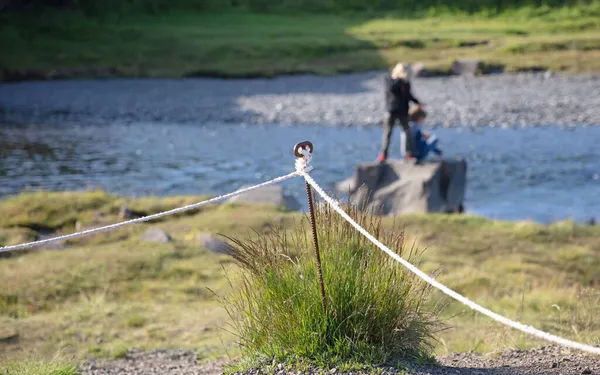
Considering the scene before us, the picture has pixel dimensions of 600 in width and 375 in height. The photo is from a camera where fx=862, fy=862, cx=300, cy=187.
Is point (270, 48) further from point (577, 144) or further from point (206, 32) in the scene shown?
point (577, 144)

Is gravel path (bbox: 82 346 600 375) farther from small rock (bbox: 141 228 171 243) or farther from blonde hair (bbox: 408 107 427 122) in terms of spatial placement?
blonde hair (bbox: 408 107 427 122)

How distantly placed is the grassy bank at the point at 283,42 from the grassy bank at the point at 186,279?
23301 mm

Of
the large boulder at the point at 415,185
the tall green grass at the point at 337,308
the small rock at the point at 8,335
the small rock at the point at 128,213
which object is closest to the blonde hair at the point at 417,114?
the large boulder at the point at 415,185

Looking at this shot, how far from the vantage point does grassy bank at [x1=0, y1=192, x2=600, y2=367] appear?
8.23 metres

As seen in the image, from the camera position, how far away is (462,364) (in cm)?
601

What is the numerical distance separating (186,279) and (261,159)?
12079 millimetres

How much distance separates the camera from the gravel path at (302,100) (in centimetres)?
2830

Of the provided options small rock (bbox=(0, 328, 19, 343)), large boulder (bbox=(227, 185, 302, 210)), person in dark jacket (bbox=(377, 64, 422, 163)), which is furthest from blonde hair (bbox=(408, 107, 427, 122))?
small rock (bbox=(0, 328, 19, 343))

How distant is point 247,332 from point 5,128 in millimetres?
25348

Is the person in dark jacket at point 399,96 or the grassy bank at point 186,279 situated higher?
the person in dark jacket at point 399,96

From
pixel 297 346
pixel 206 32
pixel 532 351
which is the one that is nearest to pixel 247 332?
pixel 297 346

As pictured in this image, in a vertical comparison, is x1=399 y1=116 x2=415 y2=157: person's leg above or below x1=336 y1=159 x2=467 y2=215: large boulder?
above

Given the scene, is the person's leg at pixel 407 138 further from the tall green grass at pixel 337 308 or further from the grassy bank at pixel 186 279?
the tall green grass at pixel 337 308

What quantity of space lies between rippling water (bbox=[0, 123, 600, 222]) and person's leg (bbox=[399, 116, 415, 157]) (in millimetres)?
1932
